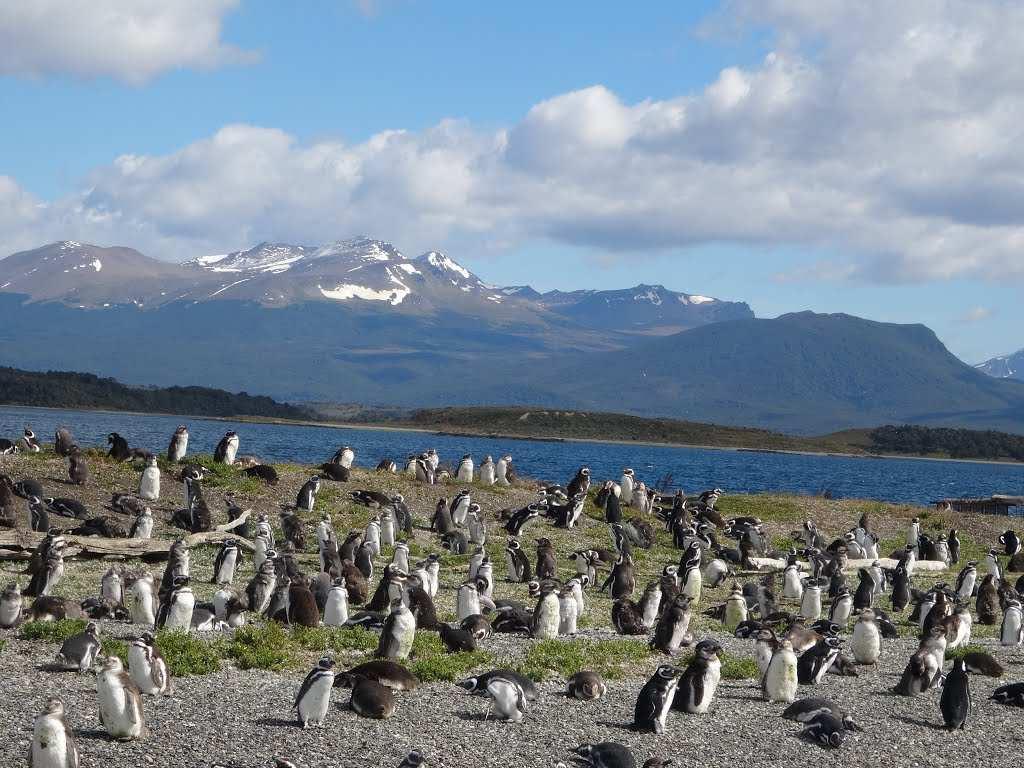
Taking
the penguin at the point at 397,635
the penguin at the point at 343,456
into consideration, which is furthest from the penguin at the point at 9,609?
the penguin at the point at 343,456

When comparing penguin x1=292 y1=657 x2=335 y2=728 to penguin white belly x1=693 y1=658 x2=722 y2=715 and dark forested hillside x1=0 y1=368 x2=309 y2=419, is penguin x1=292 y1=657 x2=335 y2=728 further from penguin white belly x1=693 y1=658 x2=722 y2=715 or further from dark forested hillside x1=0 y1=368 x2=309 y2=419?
dark forested hillside x1=0 y1=368 x2=309 y2=419

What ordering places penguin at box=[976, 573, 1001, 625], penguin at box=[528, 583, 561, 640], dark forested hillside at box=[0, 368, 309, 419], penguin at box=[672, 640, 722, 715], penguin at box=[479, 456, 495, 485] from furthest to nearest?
dark forested hillside at box=[0, 368, 309, 419]
penguin at box=[479, 456, 495, 485]
penguin at box=[976, 573, 1001, 625]
penguin at box=[528, 583, 561, 640]
penguin at box=[672, 640, 722, 715]

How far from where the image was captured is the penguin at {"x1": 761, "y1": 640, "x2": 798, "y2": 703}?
1531cm

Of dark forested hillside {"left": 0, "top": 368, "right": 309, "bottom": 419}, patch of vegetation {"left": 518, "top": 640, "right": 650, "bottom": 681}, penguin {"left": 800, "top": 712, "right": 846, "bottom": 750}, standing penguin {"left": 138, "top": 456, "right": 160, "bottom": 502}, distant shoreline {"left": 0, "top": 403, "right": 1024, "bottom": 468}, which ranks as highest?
dark forested hillside {"left": 0, "top": 368, "right": 309, "bottom": 419}

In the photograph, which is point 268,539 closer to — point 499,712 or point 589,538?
point 589,538

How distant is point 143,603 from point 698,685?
301 inches

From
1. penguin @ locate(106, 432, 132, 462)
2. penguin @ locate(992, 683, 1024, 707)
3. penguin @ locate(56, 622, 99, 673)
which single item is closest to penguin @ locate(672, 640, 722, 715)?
penguin @ locate(992, 683, 1024, 707)

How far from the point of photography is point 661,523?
34375 mm

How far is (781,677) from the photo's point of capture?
15328mm

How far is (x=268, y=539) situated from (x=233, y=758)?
1264cm

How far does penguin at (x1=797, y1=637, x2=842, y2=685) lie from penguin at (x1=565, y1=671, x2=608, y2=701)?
3.11 m

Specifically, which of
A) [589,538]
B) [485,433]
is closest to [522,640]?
[589,538]

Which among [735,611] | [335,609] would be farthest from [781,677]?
[335,609]

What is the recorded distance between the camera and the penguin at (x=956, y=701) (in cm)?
1464
